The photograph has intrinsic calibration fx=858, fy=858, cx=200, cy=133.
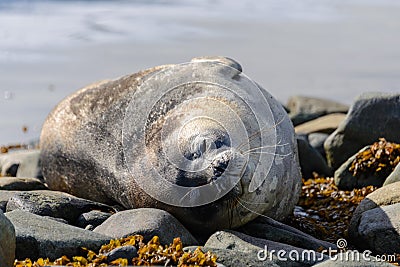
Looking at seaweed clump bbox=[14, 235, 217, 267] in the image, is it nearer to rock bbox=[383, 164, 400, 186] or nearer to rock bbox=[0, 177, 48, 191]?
rock bbox=[383, 164, 400, 186]

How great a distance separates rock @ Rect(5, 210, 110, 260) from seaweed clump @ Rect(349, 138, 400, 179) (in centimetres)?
322

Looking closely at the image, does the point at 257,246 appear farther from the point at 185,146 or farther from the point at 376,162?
the point at 376,162

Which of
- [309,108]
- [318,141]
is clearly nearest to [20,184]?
[318,141]

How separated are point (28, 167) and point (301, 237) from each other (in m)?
3.97

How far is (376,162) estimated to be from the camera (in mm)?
7910

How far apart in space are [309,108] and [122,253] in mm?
6714

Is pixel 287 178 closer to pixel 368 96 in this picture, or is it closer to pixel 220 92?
pixel 220 92

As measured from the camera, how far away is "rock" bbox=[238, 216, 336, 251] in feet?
20.3

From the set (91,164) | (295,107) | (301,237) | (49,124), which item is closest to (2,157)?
(49,124)

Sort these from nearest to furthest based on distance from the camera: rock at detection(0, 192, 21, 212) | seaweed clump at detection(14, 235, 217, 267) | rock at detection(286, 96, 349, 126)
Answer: seaweed clump at detection(14, 235, 217, 267) → rock at detection(0, 192, 21, 212) → rock at detection(286, 96, 349, 126)

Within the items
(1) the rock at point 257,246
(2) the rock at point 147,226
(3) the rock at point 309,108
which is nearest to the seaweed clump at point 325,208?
(1) the rock at point 257,246

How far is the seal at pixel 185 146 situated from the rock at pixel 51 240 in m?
0.86

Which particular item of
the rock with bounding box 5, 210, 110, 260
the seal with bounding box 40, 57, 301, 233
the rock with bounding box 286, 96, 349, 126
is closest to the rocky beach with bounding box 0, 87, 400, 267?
the rock with bounding box 5, 210, 110, 260

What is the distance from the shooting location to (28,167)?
30.2 ft
